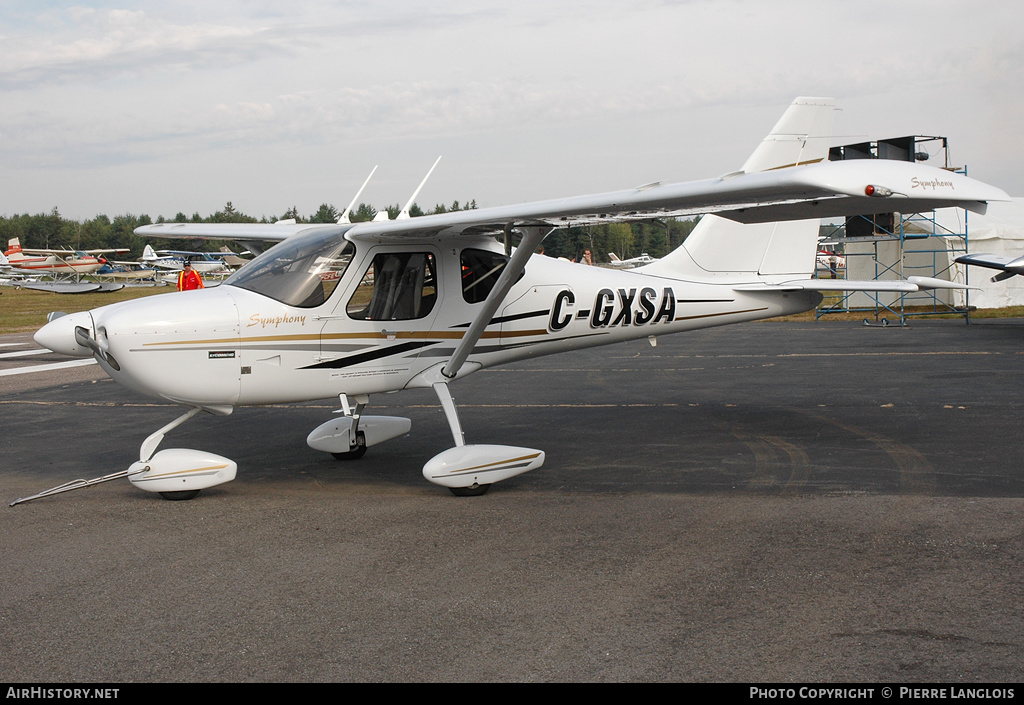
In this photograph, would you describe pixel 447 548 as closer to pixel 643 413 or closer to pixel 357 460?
pixel 357 460

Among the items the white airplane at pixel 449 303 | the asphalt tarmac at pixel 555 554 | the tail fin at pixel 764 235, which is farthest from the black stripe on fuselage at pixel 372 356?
the tail fin at pixel 764 235

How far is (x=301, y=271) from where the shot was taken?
6914mm

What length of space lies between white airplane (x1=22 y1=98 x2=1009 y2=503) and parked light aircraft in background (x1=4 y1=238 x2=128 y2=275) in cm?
5748

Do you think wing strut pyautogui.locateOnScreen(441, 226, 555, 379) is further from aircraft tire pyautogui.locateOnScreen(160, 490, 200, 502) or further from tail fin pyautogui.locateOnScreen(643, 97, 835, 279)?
tail fin pyautogui.locateOnScreen(643, 97, 835, 279)

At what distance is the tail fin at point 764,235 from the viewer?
29.3ft

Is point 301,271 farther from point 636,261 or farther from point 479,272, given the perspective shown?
point 636,261

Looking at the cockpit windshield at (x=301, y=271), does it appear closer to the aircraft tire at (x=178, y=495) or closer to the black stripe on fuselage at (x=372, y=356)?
the black stripe on fuselage at (x=372, y=356)

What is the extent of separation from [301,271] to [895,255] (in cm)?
2361

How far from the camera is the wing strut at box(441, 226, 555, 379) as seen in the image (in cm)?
656

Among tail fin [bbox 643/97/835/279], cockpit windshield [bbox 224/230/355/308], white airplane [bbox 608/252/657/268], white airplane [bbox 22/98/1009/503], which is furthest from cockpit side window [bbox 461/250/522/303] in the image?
white airplane [bbox 608/252/657/268]

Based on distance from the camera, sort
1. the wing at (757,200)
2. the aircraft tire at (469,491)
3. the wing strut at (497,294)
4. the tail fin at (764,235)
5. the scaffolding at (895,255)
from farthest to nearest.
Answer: the scaffolding at (895,255)
the tail fin at (764,235)
the aircraft tire at (469,491)
the wing strut at (497,294)
the wing at (757,200)

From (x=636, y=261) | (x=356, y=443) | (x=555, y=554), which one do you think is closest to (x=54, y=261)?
(x=636, y=261)

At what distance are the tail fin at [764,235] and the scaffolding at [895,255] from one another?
1588cm

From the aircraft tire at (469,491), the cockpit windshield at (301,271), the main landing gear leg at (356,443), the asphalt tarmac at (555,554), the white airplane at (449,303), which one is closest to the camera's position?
the asphalt tarmac at (555,554)
